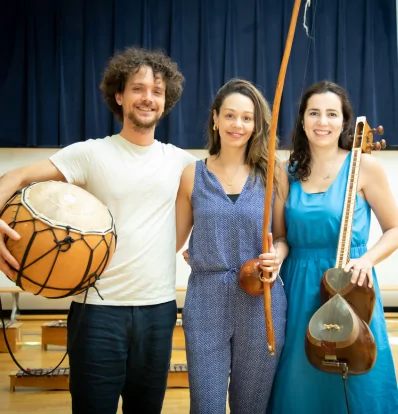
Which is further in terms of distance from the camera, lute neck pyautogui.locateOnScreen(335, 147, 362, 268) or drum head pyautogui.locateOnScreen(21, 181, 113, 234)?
lute neck pyautogui.locateOnScreen(335, 147, 362, 268)

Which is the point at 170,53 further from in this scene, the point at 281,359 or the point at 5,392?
the point at 281,359

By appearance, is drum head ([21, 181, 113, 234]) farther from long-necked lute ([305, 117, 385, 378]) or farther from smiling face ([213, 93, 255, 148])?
long-necked lute ([305, 117, 385, 378])

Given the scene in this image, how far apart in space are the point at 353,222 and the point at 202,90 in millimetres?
4896

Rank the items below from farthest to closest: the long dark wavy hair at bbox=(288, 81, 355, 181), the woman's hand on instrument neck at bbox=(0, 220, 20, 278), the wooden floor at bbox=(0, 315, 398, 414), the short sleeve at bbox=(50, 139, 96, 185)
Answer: the wooden floor at bbox=(0, 315, 398, 414) → the long dark wavy hair at bbox=(288, 81, 355, 181) → the short sleeve at bbox=(50, 139, 96, 185) → the woman's hand on instrument neck at bbox=(0, 220, 20, 278)

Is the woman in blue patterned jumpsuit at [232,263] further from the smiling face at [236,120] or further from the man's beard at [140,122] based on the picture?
the man's beard at [140,122]

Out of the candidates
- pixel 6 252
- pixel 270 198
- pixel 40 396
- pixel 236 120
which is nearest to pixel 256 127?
pixel 236 120

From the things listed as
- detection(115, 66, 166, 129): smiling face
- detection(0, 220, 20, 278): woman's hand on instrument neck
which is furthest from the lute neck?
detection(0, 220, 20, 278): woman's hand on instrument neck

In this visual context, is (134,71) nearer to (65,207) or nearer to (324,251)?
(65,207)

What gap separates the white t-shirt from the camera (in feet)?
7.94

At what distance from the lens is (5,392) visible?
430 cm

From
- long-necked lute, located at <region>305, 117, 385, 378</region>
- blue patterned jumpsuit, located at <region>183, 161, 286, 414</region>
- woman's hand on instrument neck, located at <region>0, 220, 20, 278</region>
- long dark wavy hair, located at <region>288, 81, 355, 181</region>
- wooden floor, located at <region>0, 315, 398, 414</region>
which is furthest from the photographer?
wooden floor, located at <region>0, 315, 398, 414</region>

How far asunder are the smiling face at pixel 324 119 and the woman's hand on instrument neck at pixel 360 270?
1.80 feet

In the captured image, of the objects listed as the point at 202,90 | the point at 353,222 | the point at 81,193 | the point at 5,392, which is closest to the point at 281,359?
the point at 353,222

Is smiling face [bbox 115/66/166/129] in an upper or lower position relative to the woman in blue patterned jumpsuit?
upper
